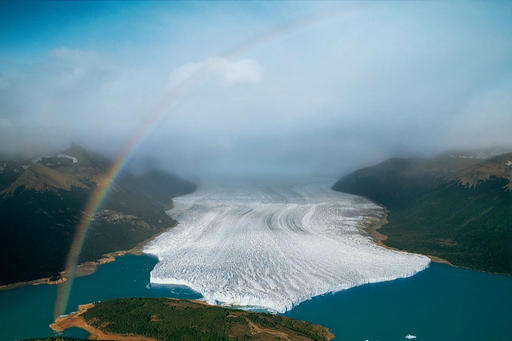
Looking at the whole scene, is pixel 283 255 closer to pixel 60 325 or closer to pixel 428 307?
pixel 428 307

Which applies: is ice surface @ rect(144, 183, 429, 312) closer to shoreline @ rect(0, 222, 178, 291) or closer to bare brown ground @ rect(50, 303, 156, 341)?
shoreline @ rect(0, 222, 178, 291)

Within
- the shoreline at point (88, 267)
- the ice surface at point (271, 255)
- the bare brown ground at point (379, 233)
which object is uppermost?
the ice surface at point (271, 255)

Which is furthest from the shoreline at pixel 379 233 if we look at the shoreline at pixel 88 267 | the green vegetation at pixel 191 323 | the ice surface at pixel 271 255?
the shoreline at pixel 88 267

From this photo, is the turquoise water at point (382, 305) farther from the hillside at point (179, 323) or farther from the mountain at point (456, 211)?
the mountain at point (456, 211)

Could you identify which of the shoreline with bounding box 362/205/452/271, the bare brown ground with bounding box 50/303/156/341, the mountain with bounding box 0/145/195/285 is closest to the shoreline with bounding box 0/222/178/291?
the mountain with bounding box 0/145/195/285

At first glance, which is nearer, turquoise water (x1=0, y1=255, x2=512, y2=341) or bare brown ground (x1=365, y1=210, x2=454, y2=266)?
turquoise water (x1=0, y1=255, x2=512, y2=341)

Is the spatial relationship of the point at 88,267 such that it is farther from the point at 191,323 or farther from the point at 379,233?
the point at 379,233
